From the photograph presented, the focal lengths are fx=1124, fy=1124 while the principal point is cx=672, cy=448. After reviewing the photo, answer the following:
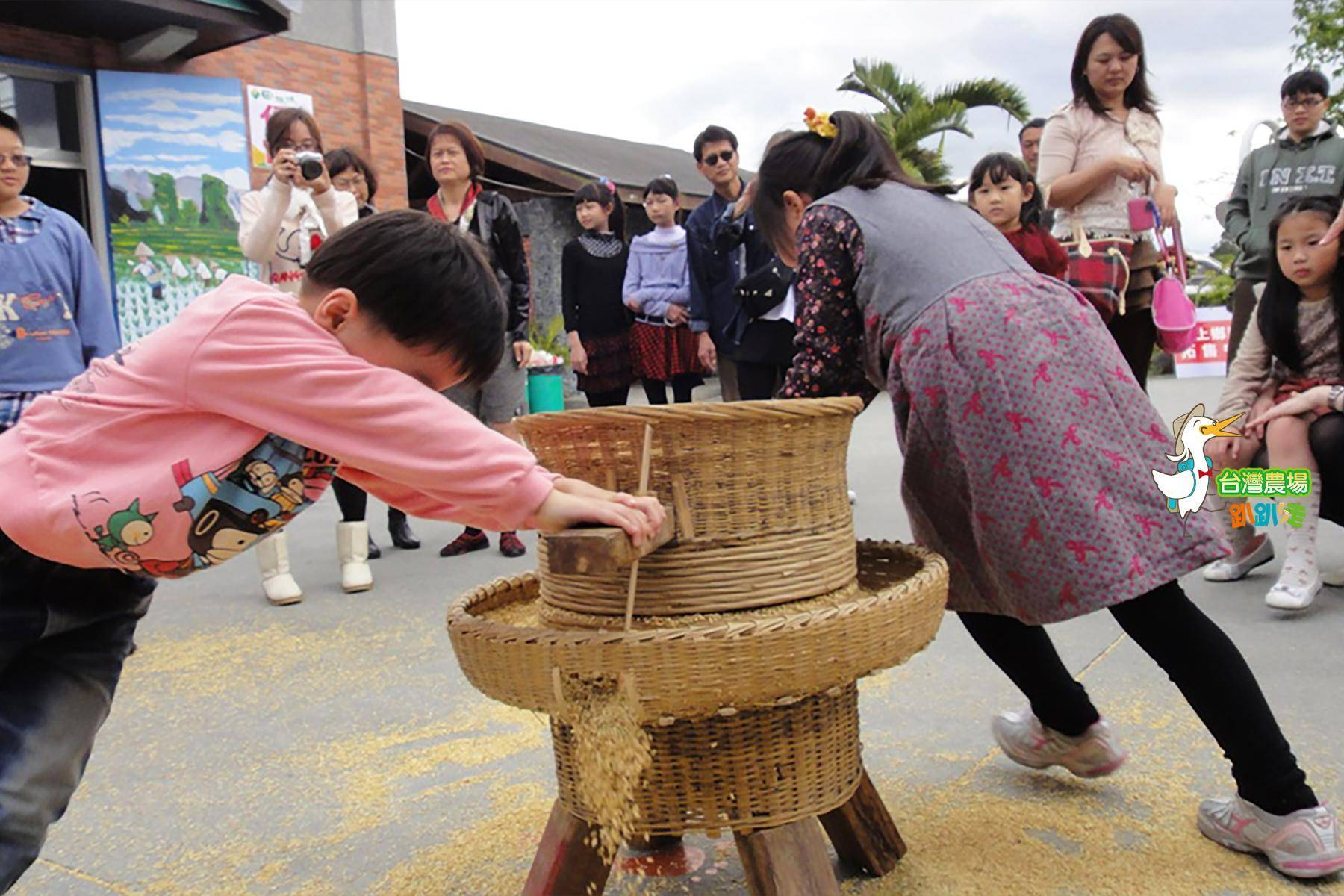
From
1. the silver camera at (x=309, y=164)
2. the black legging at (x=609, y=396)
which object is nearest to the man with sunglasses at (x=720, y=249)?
the black legging at (x=609, y=396)

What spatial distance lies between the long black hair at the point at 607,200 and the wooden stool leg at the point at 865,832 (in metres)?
4.29

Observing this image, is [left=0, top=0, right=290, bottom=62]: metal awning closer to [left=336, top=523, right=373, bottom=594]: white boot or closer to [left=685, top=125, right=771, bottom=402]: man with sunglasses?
[left=685, top=125, right=771, bottom=402]: man with sunglasses

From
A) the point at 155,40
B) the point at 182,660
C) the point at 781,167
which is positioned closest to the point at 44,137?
the point at 155,40

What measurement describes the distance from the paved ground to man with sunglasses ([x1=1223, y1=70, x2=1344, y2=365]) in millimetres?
2129

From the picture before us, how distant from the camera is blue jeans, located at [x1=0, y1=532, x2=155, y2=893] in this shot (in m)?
1.57

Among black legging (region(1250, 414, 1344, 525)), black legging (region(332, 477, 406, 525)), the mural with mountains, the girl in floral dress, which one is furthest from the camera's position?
the mural with mountains

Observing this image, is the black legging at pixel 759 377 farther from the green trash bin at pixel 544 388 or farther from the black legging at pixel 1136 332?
the green trash bin at pixel 544 388

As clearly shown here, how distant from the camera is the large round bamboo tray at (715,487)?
1607 mm

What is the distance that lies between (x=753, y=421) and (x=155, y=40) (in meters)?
8.35

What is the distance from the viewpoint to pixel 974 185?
14.9 feet

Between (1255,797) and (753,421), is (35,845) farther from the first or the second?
(1255,797)

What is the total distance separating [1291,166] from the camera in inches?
204

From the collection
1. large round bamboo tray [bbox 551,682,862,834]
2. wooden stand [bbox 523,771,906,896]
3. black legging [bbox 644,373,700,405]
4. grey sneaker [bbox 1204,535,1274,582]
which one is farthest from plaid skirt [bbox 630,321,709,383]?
large round bamboo tray [bbox 551,682,862,834]

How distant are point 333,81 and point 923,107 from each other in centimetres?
1174
